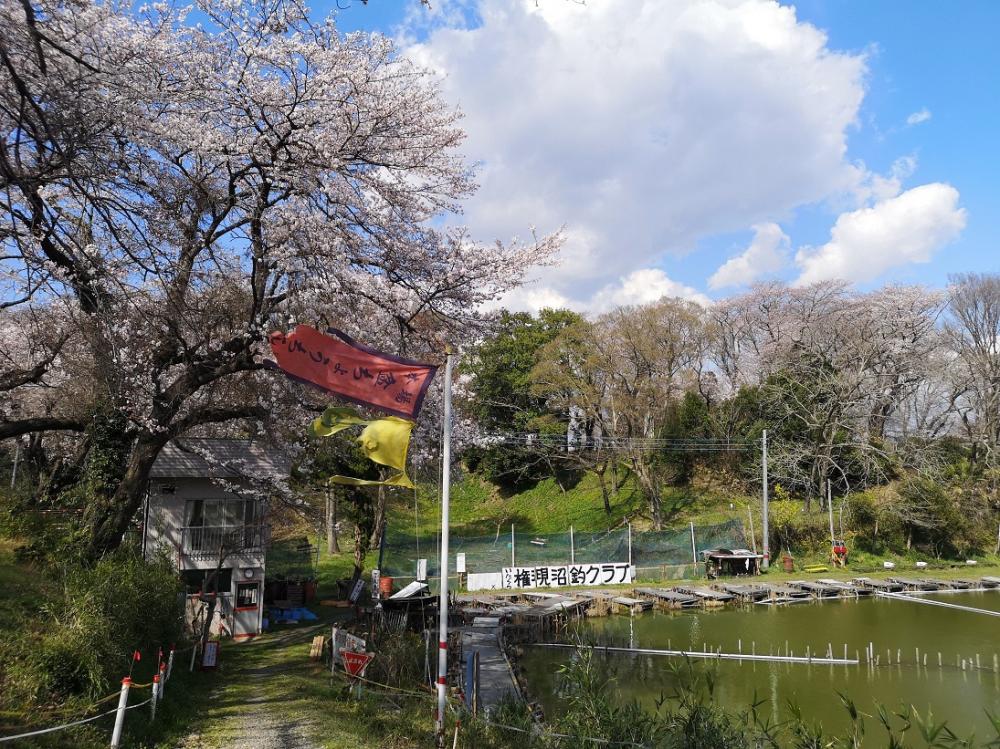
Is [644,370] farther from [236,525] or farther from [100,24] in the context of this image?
[100,24]

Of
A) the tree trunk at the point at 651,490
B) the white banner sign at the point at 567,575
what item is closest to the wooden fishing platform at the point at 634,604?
the white banner sign at the point at 567,575

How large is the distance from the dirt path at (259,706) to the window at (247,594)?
169 centimetres

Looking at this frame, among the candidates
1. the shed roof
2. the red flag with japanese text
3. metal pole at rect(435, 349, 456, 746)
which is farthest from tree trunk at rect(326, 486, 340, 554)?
metal pole at rect(435, 349, 456, 746)

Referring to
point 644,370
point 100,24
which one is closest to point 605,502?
point 644,370

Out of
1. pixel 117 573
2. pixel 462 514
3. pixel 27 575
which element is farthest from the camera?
pixel 462 514

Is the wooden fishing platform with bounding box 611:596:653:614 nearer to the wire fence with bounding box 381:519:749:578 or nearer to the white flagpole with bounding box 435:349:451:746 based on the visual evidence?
the wire fence with bounding box 381:519:749:578

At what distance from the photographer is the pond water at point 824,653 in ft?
39.3

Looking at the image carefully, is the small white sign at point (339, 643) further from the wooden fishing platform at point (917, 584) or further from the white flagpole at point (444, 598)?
the wooden fishing platform at point (917, 584)

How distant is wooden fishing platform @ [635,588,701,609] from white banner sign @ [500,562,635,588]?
2363 mm

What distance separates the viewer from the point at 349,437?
15.8 metres

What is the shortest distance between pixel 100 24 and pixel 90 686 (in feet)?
25.6

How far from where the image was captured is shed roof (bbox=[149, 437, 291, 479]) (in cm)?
1553

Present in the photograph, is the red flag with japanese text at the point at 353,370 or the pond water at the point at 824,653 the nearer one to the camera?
the red flag with japanese text at the point at 353,370

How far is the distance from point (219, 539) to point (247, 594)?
1402 millimetres
